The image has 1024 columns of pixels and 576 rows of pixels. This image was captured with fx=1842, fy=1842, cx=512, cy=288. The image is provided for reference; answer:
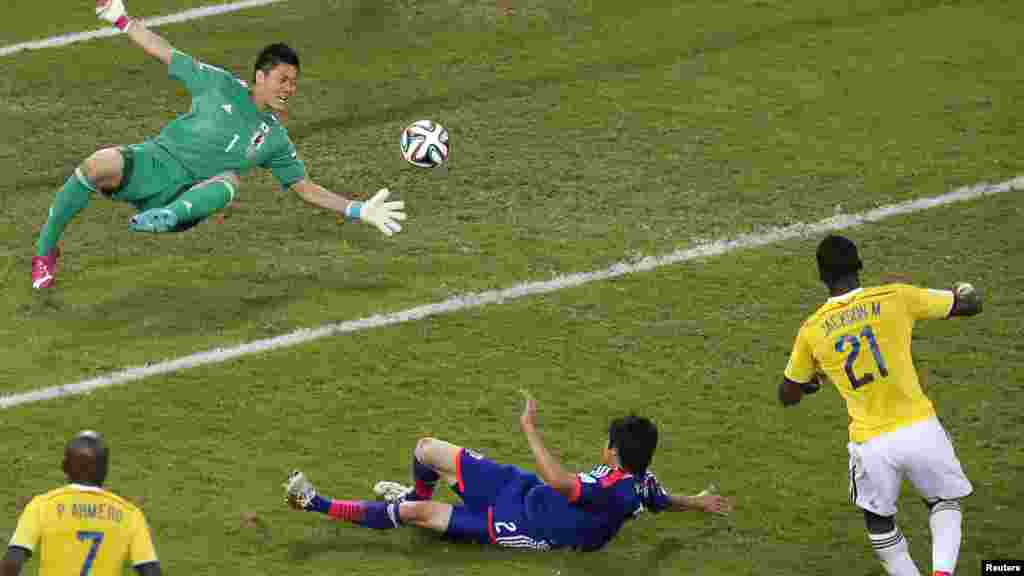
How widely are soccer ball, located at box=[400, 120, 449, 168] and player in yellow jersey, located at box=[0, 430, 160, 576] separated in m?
5.89

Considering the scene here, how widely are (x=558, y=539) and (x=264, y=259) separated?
4196 millimetres

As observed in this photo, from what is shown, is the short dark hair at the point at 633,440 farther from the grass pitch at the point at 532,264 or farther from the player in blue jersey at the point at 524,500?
the grass pitch at the point at 532,264

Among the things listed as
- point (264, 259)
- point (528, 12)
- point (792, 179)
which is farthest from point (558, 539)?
point (528, 12)

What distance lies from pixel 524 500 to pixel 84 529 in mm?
2714

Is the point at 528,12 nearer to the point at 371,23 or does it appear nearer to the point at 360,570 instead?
the point at 371,23

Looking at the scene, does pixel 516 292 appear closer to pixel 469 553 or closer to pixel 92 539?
pixel 469 553

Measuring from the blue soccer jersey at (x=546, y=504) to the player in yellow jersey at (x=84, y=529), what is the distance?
239 cm

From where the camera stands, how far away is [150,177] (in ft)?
39.7

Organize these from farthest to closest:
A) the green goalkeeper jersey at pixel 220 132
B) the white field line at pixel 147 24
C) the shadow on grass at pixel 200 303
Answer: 1. the white field line at pixel 147 24
2. the green goalkeeper jersey at pixel 220 132
3. the shadow on grass at pixel 200 303

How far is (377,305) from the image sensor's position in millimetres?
12211

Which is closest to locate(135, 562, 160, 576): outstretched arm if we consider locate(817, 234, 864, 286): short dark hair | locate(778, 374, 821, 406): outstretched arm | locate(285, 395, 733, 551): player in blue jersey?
locate(285, 395, 733, 551): player in blue jersey

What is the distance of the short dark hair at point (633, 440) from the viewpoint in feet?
30.4

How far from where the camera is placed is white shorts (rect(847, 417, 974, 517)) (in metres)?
8.98

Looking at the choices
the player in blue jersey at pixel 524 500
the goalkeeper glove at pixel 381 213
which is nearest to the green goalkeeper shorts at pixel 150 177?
the goalkeeper glove at pixel 381 213
